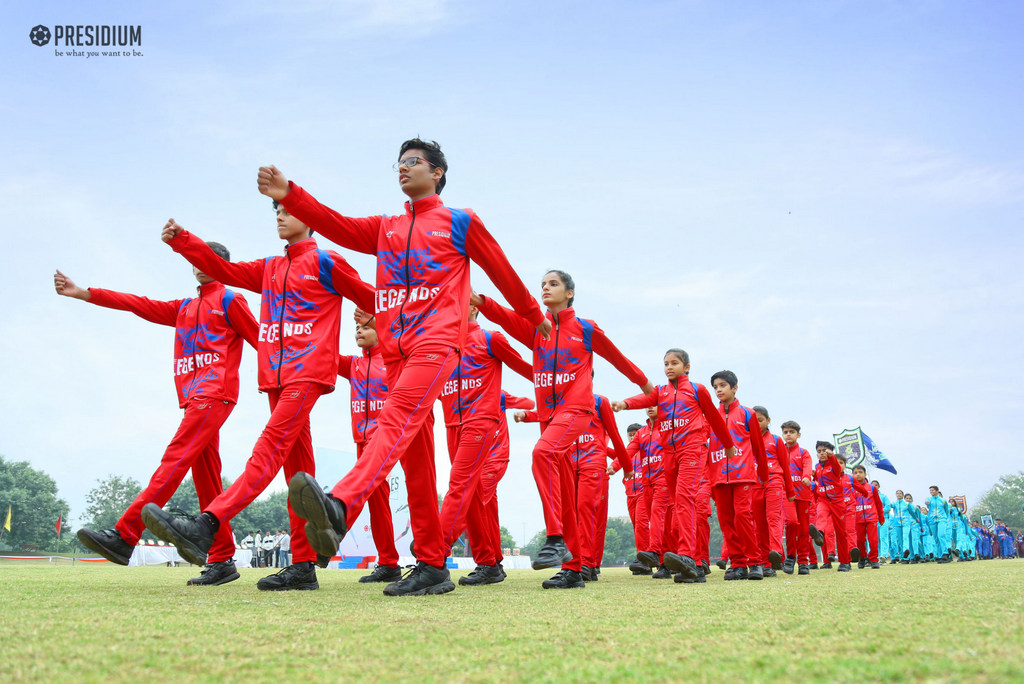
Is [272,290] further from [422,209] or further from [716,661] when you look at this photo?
[716,661]

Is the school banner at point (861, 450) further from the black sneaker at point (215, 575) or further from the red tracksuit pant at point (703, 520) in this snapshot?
the black sneaker at point (215, 575)

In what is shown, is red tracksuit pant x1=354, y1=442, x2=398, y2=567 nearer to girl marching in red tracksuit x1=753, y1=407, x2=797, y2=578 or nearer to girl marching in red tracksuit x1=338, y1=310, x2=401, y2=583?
girl marching in red tracksuit x1=338, y1=310, x2=401, y2=583

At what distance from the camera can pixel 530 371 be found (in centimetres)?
780

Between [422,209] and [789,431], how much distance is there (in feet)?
34.5

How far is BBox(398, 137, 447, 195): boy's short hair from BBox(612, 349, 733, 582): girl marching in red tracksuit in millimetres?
3920

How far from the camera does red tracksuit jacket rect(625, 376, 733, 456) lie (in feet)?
26.3

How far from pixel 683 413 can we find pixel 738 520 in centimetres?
128

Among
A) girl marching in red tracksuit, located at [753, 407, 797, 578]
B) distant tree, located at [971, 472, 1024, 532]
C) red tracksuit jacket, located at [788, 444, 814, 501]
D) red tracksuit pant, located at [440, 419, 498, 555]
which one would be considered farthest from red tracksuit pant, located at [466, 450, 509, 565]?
distant tree, located at [971, 472, 1024, 532]

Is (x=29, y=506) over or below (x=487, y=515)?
below

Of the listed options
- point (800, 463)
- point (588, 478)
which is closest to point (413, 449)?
point (588, 478)

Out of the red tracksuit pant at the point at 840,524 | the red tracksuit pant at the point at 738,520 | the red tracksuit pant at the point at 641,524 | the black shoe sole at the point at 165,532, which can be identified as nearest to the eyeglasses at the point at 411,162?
the black shoe sole at the point at 165,532

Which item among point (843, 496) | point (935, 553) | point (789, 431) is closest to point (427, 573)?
point (789, 431)

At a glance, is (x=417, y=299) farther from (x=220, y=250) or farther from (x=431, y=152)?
(x=220, y=250)

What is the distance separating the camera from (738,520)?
27.3 feet
